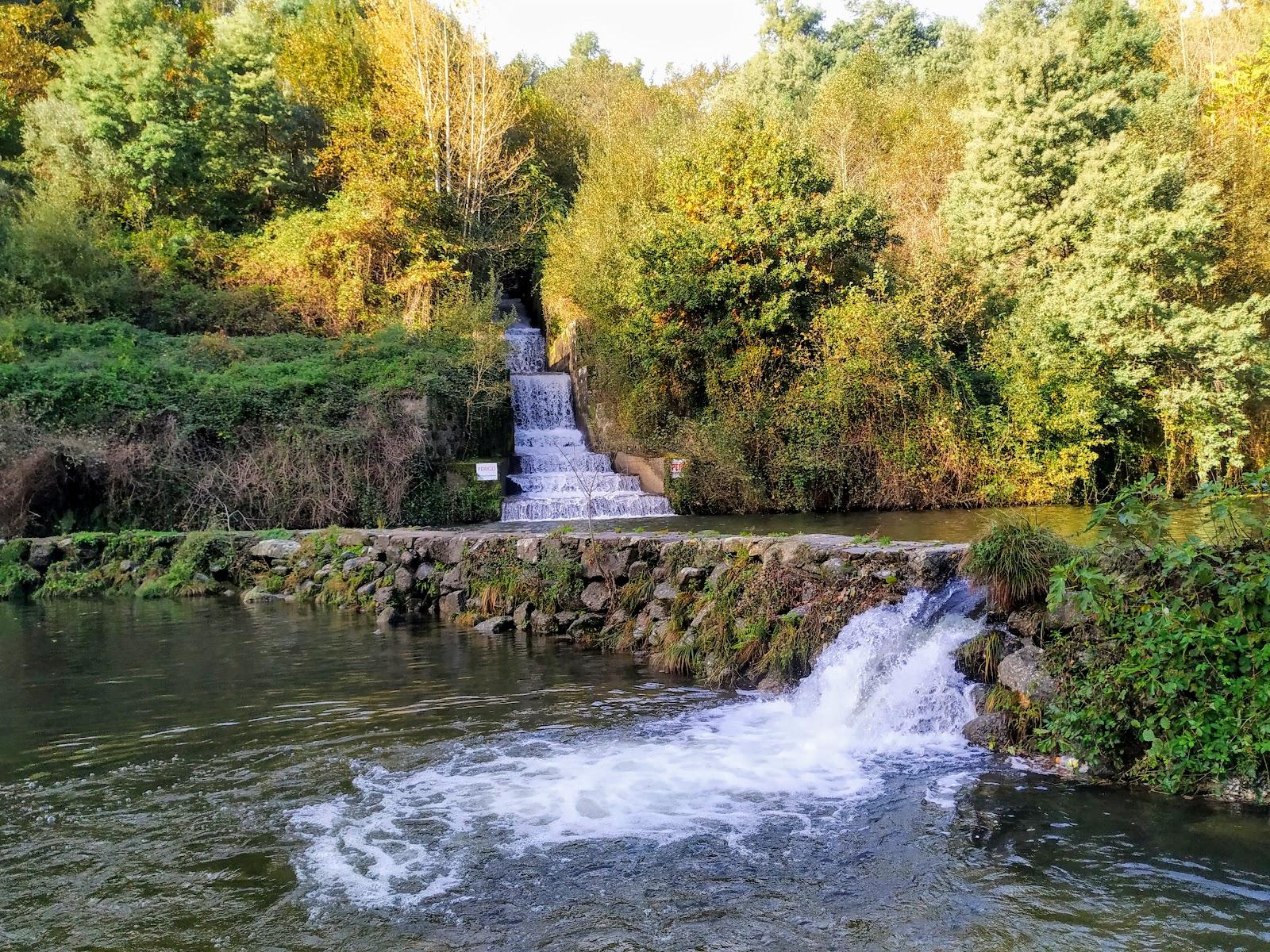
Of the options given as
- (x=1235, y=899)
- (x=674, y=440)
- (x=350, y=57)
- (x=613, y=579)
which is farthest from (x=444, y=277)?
(x=1235, y=899)

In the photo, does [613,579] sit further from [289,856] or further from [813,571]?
[289,856]

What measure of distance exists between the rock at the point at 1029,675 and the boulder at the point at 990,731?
0.73 ft

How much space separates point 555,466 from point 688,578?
32.1ft

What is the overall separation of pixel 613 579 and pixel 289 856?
212 inches

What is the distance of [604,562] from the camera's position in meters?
9.59

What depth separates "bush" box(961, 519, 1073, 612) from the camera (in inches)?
245

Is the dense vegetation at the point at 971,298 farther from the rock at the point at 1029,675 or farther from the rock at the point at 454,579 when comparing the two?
the rock at the point at 1029,675

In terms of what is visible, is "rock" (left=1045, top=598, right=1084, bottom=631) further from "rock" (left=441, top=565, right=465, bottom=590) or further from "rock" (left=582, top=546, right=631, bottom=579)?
"rock" (left=441, top=565, right=465, bottom=590)

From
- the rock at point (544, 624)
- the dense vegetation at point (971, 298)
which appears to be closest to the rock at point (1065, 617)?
the rock at point (544, 624)

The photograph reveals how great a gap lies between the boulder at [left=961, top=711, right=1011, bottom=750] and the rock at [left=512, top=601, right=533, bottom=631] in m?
5.17

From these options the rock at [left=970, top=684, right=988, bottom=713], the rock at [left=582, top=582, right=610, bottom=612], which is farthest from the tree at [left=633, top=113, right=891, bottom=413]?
the rock at [left=970, top=684, right=988, bottom=713]

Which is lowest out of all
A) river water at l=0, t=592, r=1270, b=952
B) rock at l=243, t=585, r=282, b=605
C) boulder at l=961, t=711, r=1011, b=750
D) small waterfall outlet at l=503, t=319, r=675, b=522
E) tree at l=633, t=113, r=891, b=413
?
river water at l=0, t=592, r=1270, b=952

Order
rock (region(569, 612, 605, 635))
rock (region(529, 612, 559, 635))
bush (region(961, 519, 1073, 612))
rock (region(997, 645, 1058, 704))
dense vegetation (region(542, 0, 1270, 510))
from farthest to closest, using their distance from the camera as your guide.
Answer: dense vegetation (region(542, 0, 1270, 510)), rock (region(529, 612, 559, 635)), rock (region(569, 612, 605, 635)), bush (region(961, 519, 1073, 612)), rock (region(997, 645, 1058, 704))

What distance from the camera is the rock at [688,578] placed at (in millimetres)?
8719
